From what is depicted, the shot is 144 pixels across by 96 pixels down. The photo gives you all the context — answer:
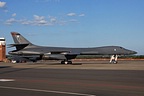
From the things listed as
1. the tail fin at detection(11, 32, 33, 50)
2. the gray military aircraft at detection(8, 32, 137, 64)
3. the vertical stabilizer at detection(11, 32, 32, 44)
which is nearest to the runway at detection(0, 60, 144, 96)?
the gray military aircraft at detection(8, 32, 137, 64)

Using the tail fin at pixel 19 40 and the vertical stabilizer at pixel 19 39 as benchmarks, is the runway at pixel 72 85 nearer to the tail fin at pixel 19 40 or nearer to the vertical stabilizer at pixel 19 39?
the tail fin at pixel 19 40

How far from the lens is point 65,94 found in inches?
484

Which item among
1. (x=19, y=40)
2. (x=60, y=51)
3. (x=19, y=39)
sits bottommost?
(x=60, y=51)

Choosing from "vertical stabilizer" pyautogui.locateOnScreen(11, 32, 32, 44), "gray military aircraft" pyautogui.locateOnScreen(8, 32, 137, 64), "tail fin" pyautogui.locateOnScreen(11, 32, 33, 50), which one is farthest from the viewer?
"vertical stabilizer" pyautogui.locateOnScreen(11, 32, 32, 44)

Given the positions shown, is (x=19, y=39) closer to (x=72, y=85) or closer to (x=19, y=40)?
(x=19, y=40)

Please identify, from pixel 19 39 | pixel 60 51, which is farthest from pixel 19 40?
pixel 60 51

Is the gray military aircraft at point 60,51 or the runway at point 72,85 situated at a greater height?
the gray military aircraft at point 60,51

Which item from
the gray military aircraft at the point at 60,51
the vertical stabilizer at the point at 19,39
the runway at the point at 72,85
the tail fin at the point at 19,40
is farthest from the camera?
the vertical stabilizer at the point at 19,39

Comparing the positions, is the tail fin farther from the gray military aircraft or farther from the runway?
the runway

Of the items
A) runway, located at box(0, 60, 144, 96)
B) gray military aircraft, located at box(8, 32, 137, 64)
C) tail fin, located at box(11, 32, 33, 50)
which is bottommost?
runway, located at box(0, 60, 144, 96)

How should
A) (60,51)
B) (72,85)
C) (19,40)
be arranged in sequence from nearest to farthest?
(72,85) < (60,51) < (19,40)

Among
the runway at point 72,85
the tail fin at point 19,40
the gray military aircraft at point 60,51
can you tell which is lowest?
the runway at point 72,85

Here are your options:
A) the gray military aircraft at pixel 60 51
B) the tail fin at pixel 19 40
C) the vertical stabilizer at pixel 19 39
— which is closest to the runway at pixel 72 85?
the gray military aircraft at pixel 60 51

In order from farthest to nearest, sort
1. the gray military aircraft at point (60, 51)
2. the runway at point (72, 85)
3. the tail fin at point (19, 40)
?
the tail fin at point (19, 40) < the gray military aircraft at point (60, 51) < the runway at point (72, 85)
